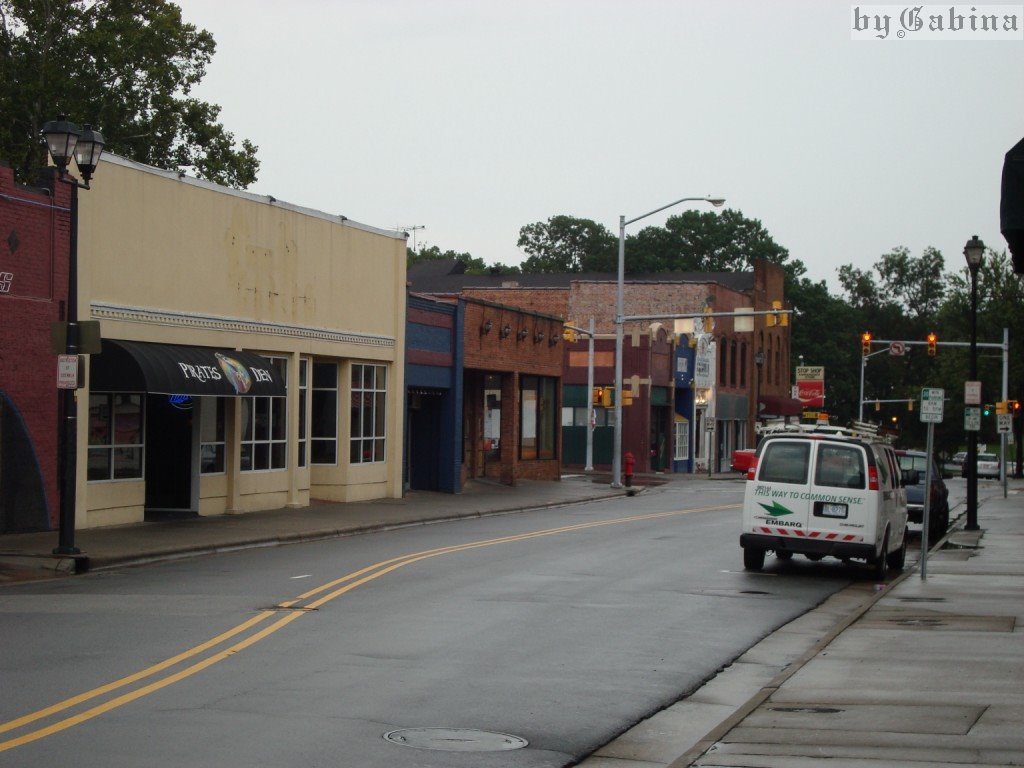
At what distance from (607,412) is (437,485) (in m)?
25.6

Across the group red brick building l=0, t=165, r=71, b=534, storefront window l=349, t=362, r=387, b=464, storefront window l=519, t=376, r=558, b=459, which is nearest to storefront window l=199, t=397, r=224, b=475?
red brick building l=0, t=165, r=71, b=534

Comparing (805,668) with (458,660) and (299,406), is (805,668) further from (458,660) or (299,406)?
(299,406)

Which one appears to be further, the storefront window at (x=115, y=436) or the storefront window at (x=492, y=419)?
the storefront window at (x=492, y=419)

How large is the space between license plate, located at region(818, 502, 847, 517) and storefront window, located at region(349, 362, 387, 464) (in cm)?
1616

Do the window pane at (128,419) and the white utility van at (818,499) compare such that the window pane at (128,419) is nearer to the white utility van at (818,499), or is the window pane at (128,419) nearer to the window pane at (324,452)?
the window pane at (324,452)

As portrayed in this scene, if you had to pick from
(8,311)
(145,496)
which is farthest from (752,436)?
(8,311)

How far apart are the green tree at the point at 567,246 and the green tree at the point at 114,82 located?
7587 cm

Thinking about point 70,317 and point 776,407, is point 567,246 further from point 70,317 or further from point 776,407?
point 70,317

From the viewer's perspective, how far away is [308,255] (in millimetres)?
31469

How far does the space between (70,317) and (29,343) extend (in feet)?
13.4

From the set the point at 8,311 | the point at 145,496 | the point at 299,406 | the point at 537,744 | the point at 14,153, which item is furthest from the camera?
the point at 14,153

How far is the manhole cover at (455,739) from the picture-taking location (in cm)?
867

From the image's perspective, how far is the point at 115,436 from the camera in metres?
24.7

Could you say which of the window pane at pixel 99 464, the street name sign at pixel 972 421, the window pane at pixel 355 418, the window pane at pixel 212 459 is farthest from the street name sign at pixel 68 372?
the street name sign at pixel 972 421
